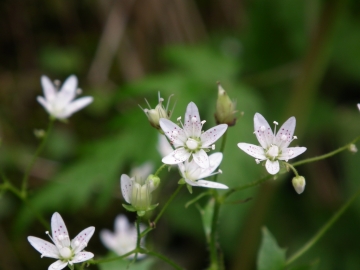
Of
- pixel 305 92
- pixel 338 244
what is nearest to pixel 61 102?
pixel 305 92

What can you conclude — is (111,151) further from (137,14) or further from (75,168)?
(137,14)

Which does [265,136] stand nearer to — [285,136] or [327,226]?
[285,136]

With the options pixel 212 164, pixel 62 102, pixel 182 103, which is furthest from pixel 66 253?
pixel 182 103

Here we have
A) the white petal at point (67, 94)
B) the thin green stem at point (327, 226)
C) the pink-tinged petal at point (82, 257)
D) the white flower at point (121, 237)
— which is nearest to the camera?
the pink-tinged petal at point (82, 257)

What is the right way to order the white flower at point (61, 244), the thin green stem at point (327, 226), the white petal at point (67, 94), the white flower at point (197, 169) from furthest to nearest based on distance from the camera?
the white petal at point (67, 94), the thin green stem at point (327, 226), the white flower at point (197, 169), the white flower at point (61, 244)

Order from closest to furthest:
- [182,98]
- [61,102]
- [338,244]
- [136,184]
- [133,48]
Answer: [136,184] < [61,102] < [182,98] < [338,244] < [133,48]

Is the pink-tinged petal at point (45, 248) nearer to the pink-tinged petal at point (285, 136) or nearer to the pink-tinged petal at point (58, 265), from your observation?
the pink-tinged petal at point (58, 265)

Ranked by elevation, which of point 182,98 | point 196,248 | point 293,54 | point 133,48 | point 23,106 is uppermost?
point 133,48

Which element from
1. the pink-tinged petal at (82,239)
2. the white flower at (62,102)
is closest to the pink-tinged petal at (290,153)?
the pink-tinged petal at (82,239)
